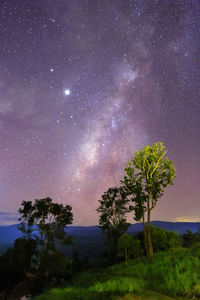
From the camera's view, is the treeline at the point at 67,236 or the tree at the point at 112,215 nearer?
the treeline at the point at 67,236

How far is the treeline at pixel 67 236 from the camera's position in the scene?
857 inches

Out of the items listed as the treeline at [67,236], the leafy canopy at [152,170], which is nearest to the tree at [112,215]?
the treeline at [67,236]

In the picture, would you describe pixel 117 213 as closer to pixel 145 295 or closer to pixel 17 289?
pixel 17 289

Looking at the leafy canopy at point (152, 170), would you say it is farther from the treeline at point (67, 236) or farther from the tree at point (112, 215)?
the tree at point (112, 215)

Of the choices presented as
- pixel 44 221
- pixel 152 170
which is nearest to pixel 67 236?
pixel 44 221

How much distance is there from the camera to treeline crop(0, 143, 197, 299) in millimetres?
21766

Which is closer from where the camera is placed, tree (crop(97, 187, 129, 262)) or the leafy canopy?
the leafy canopy

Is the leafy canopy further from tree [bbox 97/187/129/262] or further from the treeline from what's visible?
tree [bbox 97/187/129/262]

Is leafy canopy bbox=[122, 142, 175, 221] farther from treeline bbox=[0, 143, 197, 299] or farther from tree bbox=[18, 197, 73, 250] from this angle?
tree bbox=[18, 197, 73, 250]

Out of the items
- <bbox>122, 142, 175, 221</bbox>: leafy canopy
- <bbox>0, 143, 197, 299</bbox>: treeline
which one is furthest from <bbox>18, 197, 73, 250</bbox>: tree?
<bbox>122, 142, 175, 221</bbox>: leafy canopy

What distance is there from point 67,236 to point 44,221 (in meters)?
5.15

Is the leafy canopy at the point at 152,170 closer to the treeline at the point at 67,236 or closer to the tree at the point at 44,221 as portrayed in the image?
the treeline at the point at 67,236

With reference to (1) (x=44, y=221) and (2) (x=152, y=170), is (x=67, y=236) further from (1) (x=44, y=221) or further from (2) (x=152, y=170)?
(2) (x=152, y=170)

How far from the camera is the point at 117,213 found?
37.2 meters
